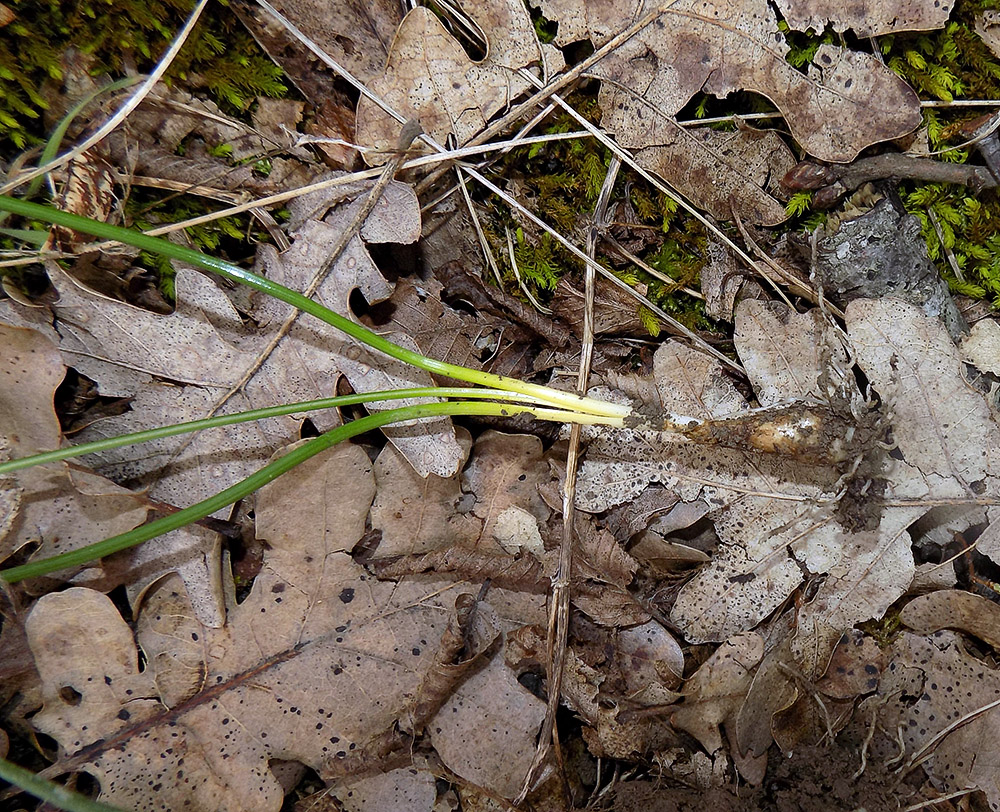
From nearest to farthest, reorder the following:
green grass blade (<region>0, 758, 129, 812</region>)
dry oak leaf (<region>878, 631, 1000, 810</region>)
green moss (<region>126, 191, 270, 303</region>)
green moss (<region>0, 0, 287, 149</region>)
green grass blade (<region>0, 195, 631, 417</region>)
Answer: green grass blade (<region>0, 758, 129, 812</region>) → green grass blade (<region>0, 195, 631, 417</region>) → green moss (<region>0, 0, 287, 149</region>) → dry oak leaf (<region>878, 631, 1000, 810</region>) → green moss (<region>126, 191, 270, 303</region>)

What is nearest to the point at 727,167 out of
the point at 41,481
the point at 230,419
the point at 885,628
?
the point at 885,628

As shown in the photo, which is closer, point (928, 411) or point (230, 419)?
point (230, 419)

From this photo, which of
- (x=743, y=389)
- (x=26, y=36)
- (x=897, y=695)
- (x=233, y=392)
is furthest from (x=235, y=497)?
(x=897, y=695)

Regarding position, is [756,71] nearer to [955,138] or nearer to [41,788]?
[955,138]

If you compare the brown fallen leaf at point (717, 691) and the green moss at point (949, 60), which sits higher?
the green moss at point (949, 60)

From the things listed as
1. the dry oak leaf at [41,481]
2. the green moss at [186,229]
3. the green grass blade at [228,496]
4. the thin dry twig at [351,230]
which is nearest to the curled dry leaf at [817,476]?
the green grass blade at [228,496]

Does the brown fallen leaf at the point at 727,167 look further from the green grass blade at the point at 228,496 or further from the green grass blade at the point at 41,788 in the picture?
the green grass blade at the point at 41,788

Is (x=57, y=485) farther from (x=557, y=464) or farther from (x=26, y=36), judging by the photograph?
(x=557, y=464)

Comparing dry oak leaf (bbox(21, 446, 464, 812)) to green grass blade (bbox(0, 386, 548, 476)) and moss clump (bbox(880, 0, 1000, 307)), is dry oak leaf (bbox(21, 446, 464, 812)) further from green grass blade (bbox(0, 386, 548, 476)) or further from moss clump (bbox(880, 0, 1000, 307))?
moss clump (bbox(880, 0, 1000, 307))

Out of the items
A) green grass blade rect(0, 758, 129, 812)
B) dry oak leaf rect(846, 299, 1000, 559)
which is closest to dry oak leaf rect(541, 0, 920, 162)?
dry oak leaf rect(846, 299, 1000, 559)
